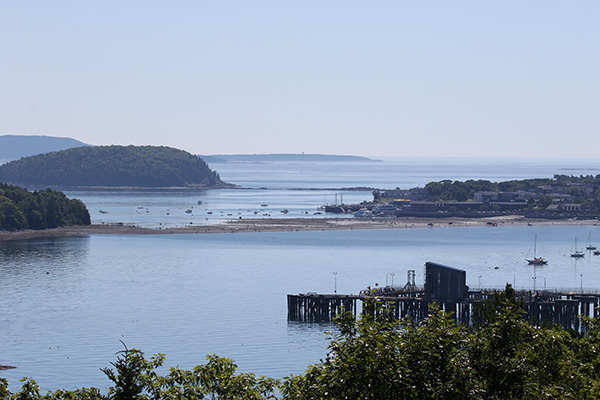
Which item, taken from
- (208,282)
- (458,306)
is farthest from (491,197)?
(458,306)

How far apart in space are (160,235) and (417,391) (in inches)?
4061

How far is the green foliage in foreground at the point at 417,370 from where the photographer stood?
18266 millimetres

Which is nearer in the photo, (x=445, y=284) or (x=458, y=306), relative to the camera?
(x=445, y=284)

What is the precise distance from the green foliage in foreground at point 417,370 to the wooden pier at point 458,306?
34669 mm

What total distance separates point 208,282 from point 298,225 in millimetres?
56169

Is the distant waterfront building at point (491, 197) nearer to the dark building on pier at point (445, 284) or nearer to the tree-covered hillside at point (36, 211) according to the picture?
the tree-covered hillside at point (36, 211)

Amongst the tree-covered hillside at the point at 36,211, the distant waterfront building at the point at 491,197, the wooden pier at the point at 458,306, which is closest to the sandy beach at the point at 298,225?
the tree-covered hillside at the point at 36,211

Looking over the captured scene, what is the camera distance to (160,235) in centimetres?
11925

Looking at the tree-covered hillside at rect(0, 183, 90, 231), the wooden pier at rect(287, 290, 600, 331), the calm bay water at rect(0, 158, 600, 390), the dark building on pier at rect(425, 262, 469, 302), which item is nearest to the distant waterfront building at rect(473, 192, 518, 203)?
the calm bay water at rect(0, 158, 600, 390)

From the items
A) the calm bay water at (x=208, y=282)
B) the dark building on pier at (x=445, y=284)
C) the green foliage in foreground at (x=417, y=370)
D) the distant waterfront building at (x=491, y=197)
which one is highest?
the distant waterfront building at (x=491, y=197)

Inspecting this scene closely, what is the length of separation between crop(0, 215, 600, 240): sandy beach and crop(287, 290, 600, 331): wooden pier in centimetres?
6234

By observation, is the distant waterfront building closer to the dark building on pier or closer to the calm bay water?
the calm bay water

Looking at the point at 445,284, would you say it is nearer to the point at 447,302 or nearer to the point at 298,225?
the point at 447,302

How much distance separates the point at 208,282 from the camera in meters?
75.2
